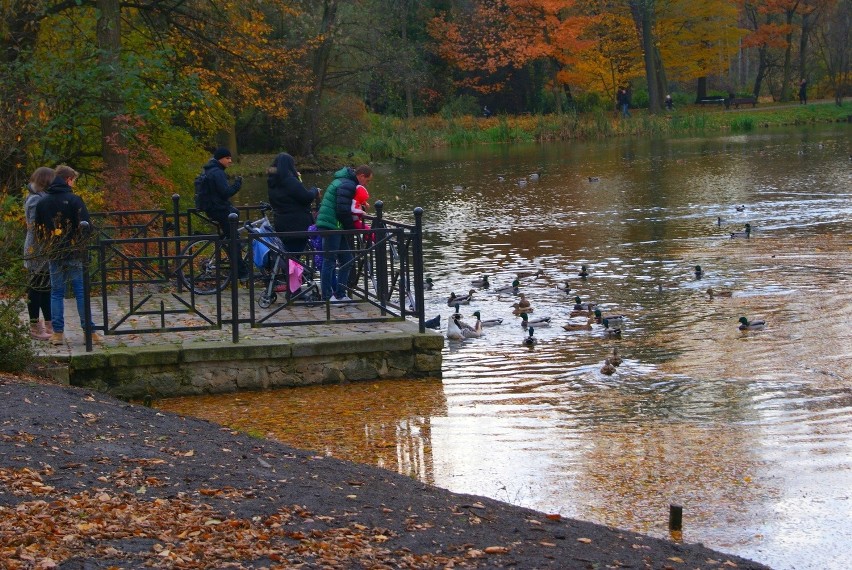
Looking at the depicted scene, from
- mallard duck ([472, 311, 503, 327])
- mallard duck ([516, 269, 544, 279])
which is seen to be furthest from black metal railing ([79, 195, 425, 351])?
mallard duck ([516, 269, 544, 279])

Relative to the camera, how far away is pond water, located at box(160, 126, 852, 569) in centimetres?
767

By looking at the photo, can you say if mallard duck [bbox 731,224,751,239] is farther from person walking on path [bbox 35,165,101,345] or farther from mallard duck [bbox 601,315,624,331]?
person walking on path [bbox 35,165,101,345]

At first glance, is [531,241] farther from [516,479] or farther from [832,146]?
[832,146]

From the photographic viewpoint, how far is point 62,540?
5.25m

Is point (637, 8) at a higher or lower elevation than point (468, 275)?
higher

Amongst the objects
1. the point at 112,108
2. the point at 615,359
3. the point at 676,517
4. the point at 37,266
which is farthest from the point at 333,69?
the point at 676,517

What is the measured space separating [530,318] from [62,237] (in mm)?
6824

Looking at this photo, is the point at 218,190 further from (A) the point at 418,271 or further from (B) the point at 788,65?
(B) the point at 788,65

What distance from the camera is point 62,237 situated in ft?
34.6

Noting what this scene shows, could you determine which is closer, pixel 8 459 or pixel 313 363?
pixel 8 459

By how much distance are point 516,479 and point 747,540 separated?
1871 millimetres

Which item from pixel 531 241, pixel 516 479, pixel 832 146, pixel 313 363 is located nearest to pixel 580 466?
pixel 516 479

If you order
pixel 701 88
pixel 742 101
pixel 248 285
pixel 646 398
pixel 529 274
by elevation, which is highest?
pixel 701 88

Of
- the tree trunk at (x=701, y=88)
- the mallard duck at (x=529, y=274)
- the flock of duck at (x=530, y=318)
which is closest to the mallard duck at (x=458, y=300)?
the flock of duck at (x=530, y=318)
